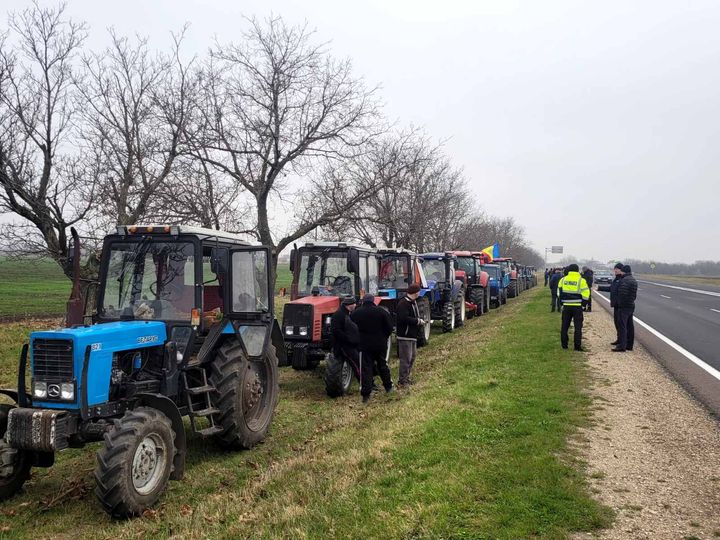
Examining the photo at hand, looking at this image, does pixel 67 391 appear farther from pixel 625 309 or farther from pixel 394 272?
pixel 394 272

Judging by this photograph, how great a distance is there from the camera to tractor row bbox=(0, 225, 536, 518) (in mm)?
4609

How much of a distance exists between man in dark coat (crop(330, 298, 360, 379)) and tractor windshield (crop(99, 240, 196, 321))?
3.18m

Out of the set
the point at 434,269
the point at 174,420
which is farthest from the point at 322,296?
the point at 434,269

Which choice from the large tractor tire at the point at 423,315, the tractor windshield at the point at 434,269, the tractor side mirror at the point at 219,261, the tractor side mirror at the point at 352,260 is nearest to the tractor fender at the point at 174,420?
the tractor side mirror at the point at 219,261

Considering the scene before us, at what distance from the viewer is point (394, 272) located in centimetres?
1381

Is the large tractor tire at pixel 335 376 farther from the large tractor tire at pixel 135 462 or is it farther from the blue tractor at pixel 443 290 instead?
the blue tractor at pixel 443 290

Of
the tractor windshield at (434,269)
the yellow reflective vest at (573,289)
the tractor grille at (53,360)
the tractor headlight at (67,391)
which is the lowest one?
the tractor headlight at (67,391)

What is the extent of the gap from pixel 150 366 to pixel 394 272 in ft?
28.9

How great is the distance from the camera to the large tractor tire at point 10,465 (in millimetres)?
4829

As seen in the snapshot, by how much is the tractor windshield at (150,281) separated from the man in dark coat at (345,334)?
3.18m

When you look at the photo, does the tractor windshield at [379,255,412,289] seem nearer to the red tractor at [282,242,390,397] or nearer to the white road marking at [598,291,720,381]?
the red tractor at [282,242,390,397]

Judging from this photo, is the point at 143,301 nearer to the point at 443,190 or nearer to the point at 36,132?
the point at 36,132

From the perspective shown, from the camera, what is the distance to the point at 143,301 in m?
5.95

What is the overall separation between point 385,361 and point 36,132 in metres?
9.57
